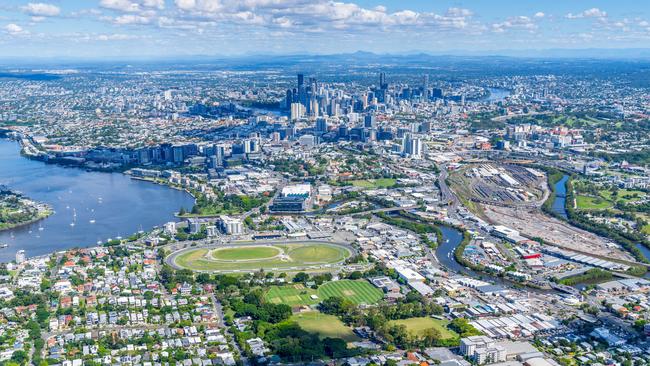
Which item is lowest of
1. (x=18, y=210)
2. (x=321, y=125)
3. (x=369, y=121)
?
(x=18, y=210)

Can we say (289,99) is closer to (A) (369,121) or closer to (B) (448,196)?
(A) (369,121)

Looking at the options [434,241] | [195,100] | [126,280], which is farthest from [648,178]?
[195,100]

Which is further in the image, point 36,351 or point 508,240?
point 508,240

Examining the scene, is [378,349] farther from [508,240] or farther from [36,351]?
[508,240]

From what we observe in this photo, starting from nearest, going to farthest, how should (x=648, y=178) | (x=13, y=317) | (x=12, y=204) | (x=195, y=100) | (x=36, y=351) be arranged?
1. (x=36, y=351)
2. (x=13, y=317)
3. (x=12, y=204)
4. (x=648, y=178)
5. (x=195, y=100)

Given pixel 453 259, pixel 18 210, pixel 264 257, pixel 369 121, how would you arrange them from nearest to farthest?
pixel 264 257
pixel 453 259
pixel 18 210
pixel 369 121

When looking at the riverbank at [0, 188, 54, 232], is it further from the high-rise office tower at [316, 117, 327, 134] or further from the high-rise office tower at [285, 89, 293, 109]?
the high-rise office tower at [285, 89, 293, 109]

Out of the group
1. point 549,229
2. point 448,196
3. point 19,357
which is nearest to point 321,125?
point 448,196
